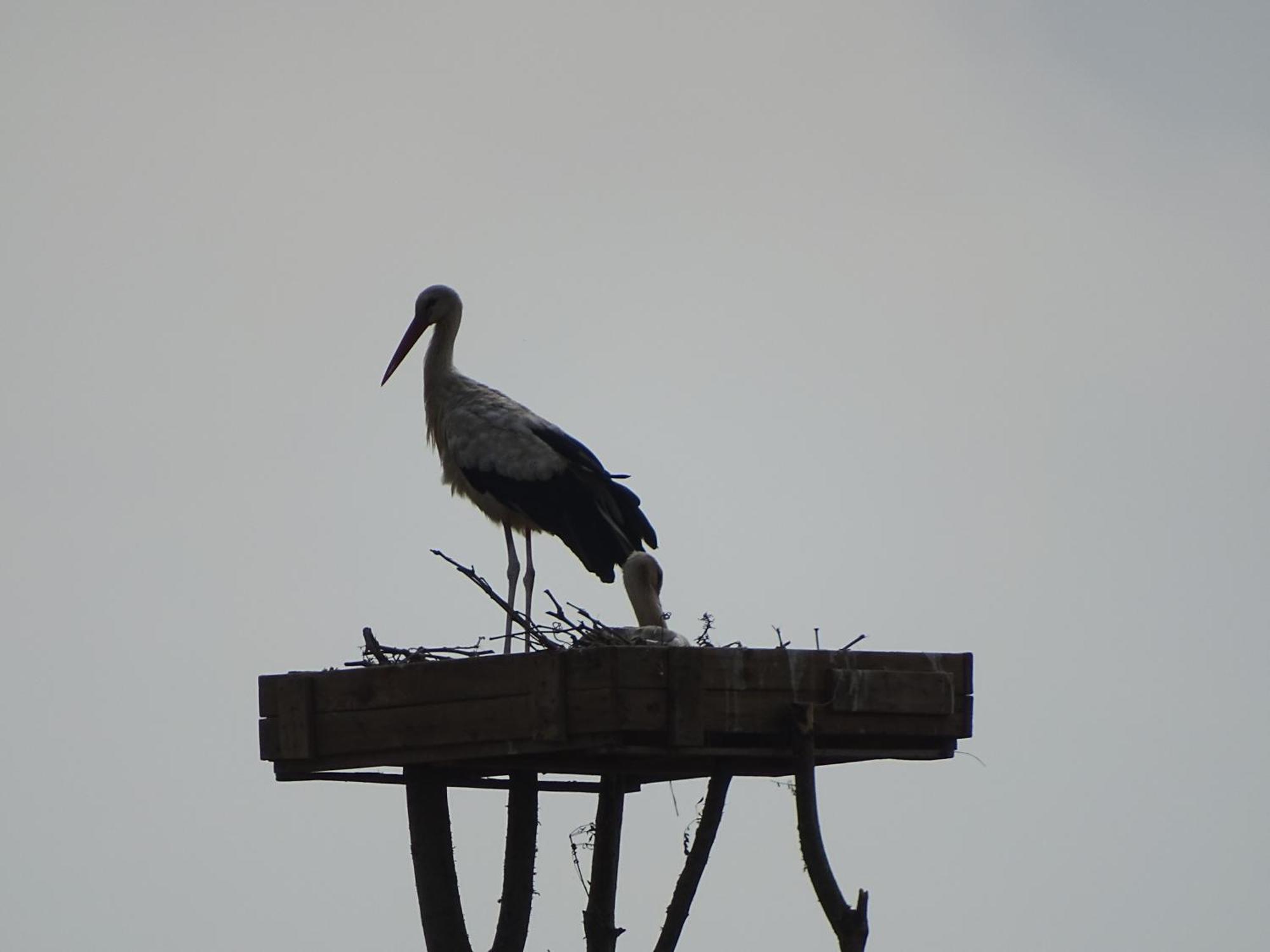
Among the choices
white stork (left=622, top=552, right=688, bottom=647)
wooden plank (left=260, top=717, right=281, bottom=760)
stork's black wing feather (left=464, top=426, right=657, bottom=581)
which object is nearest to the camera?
wooden plank (left=260, top=717, right=281, bottom=760)

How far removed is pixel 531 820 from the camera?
9102 mm

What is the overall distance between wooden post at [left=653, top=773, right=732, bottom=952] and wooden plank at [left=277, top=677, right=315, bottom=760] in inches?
52.2

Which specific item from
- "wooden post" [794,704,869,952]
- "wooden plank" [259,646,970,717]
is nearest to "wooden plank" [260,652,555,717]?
"wooden plank" [259,646,970,717]

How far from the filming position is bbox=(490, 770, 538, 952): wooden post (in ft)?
29.6

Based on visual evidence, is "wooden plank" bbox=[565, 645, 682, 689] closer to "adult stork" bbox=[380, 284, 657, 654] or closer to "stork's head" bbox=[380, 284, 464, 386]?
"adult stork" bbox=[380, 284, 657, 654]

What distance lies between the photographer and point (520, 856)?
29.7ft

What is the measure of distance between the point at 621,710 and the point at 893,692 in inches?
39.5

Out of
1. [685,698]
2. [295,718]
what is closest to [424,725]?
[295,718]

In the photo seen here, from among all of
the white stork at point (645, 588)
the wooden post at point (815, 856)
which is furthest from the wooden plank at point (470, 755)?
the white stork at point (645, 588)

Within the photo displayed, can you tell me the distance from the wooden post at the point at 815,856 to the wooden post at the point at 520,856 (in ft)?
4.91

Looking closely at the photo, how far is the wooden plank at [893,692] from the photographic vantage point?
26.0 feet

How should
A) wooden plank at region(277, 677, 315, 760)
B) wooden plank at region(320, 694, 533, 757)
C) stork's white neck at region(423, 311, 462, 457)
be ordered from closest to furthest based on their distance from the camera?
wooden plank at region(320, 694, 533, 757) < wooden plank at region(277, 677, 315, 760) < stork's white neck at region(423, 311, 462, 457)

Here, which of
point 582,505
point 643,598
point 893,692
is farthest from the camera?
point 582,505

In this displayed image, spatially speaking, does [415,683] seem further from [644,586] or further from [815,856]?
[644,586]
